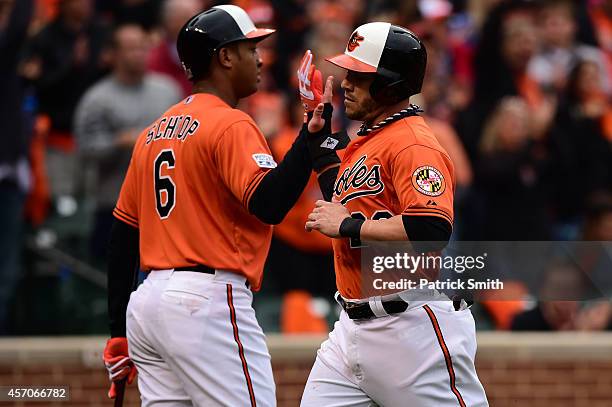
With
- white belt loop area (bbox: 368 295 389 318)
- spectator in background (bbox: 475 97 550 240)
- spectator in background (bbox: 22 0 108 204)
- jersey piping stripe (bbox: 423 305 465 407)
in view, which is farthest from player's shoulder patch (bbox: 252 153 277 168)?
spectator in background (bbox: 475 97 550 240)

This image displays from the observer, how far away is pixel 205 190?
5.09m

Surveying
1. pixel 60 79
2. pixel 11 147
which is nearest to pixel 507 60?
pixel 60 79

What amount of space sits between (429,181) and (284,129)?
4.44 m

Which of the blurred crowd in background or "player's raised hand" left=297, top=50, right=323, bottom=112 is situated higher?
"player's raised hand" left=297, top=50, right=323, bottom=112

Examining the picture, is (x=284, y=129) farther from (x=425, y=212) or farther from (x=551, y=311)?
(x=425, y=212)

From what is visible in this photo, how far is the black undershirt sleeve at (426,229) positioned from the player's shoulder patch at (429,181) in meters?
0.10

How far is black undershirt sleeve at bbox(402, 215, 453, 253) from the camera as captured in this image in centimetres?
457

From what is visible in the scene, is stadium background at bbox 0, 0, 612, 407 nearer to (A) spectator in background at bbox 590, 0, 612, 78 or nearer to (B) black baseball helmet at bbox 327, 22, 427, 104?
(A) spectator in background at bbox 590, 0, 612, 78

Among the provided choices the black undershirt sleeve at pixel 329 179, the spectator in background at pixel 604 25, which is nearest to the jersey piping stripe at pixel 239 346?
the black undershirt sleeve at pixel 329 179

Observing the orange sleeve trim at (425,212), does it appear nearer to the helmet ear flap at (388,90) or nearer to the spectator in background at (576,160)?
the helmet ear flap at (388,90)

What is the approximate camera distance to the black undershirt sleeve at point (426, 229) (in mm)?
4566

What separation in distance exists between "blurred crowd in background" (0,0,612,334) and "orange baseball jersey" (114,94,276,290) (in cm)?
338

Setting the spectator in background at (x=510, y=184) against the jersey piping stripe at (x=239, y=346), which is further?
the spectator in background at (x=510, y=184)

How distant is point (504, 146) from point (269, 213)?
471 cm
